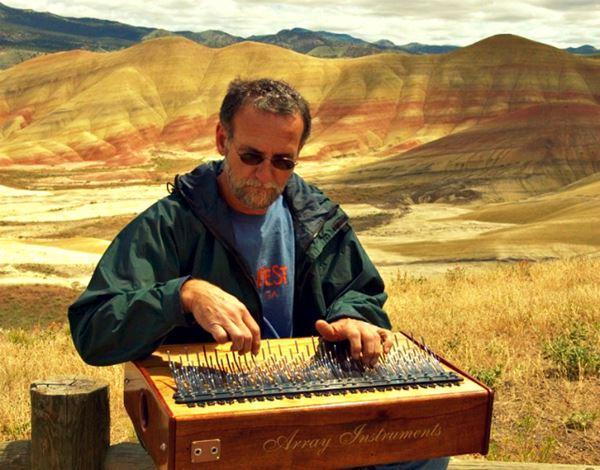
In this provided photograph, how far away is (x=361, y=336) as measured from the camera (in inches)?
124

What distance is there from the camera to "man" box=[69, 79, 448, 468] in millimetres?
2947

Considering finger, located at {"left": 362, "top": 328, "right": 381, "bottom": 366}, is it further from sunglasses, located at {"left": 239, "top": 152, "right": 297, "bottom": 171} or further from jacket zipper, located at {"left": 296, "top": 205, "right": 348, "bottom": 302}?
sunglasses, located at {"left": 239, "top": 152, "right": 297, "bottom": 171}

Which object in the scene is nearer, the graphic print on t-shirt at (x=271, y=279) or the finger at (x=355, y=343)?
the finger at (x=355, y=343)

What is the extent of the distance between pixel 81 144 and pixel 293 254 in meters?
96.0

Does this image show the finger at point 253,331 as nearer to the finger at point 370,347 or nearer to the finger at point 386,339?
the finger at point 370,347

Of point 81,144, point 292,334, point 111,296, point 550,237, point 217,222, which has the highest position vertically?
point 217,222

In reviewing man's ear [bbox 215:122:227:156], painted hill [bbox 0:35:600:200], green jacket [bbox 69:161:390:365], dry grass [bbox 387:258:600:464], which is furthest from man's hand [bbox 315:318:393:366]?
painted hill [bbox 0:35:600:200]

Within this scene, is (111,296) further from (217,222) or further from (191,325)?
(217,222)

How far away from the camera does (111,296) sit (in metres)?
3.03

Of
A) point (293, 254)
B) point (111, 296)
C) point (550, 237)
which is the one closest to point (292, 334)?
point (293, 254)

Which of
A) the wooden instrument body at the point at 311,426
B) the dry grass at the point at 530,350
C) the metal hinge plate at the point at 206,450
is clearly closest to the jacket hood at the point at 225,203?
the wooden instrument body at the point at 311,426

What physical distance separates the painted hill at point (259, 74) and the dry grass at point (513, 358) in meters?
75.3

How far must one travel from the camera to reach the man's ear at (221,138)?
353cm

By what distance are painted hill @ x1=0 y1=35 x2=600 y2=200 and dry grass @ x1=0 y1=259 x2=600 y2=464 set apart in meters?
75.3
